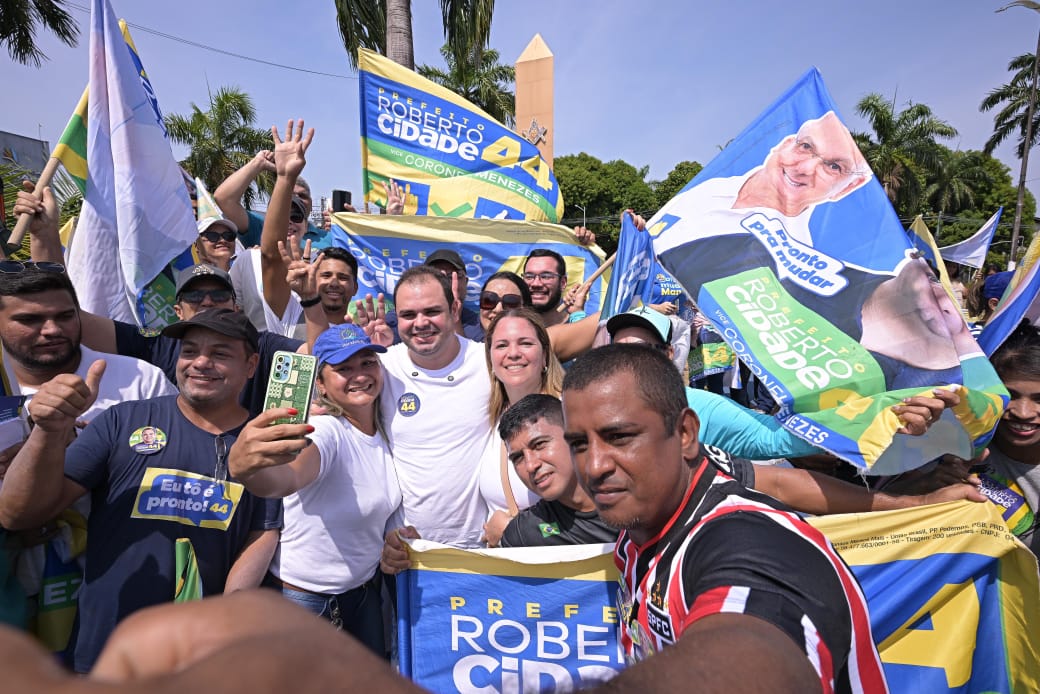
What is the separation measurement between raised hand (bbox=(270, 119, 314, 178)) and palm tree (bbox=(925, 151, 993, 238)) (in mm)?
54214

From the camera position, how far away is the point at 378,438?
292 centimetres

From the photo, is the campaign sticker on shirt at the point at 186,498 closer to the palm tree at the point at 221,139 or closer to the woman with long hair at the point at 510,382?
the woman with long hair at the point at 510,382

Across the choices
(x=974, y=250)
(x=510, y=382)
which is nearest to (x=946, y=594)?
(x=510, y=382)

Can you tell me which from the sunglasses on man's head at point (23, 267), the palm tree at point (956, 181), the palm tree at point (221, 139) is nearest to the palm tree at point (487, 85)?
the palm tree at point (221, 139)

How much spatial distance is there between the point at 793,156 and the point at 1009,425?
5.51 ft

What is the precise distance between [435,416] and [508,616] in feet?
3.42

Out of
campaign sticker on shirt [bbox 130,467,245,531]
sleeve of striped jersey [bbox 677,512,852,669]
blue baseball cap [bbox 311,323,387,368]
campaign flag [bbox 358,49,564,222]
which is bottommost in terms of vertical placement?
campaign sticker on shirt [bbox 130,467,245,531]

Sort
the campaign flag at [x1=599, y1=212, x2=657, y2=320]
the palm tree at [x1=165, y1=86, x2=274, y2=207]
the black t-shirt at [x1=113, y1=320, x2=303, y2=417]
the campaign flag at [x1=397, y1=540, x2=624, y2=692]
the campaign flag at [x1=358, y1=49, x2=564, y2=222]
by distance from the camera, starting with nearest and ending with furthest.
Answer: the campaign flag at [x1=397, y1=540, x2=624, y2=692]
the black t-shirt at [x1=113, y1=320, x2=303, y2=417]
the campaign flag at [x1=599, y1=212, x2=657, y2=320]
the campaign flag at [x1=358, y1=49, x2=564, y2=222]
the palm tree at [x1=165, y1=86, x2=274, y2=207]

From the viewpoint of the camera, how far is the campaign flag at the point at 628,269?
12.0 ft

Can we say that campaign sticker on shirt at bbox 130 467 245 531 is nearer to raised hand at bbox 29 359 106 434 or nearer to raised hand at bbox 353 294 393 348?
raised hand at bbox 29 359 106 434

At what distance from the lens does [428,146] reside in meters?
5.76

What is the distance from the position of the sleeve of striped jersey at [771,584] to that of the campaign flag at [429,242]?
4293mm

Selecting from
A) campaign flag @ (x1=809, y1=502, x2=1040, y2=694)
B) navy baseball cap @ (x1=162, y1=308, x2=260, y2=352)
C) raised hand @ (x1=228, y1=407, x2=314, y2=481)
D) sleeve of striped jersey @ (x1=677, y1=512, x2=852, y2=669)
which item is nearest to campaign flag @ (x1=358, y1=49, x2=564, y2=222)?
navy baseball cap @ (x1=162, y1=308, x2=260, y2=352)

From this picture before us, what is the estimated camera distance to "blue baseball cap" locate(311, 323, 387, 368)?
9.12 ft
